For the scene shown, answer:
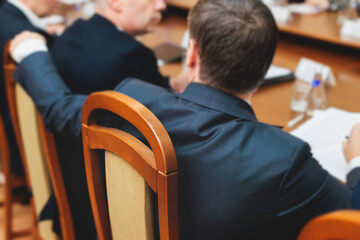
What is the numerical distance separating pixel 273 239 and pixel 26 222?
155 centimetres

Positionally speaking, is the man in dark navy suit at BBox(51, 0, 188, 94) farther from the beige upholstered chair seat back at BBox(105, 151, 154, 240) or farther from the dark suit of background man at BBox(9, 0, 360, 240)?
the beige upholstered chair seat back at BBox(105, 151, 154, 240)

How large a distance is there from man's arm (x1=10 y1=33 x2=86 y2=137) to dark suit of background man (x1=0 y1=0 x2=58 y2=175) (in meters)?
0.51

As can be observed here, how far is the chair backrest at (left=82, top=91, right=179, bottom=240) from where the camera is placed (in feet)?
2.07

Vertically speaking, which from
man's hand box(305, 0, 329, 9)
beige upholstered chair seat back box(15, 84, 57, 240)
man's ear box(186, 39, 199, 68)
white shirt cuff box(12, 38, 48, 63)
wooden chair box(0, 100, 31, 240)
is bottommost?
wooden chair box(0, 100, 31, 240)

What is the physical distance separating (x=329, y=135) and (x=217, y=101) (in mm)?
558

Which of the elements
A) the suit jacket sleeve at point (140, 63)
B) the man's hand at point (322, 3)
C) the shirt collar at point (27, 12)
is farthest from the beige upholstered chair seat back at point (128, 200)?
the man's hand at point (322, 3)

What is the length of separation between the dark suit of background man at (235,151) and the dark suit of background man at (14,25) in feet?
3.26

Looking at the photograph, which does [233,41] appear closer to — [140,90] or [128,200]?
[140,90]

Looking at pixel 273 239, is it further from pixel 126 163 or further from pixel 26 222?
pixel 26 222

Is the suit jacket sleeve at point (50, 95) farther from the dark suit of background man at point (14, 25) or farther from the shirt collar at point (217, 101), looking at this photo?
the dark suit of background man at point (14, 25)

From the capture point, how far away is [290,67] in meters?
1.78

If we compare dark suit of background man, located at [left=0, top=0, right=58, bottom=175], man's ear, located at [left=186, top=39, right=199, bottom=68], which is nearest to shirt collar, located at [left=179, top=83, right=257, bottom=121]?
man's ear, located at [left=186, top=39, right=199, bottom=68]

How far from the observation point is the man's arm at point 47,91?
954mm

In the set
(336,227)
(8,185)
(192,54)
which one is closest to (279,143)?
(336,227)
